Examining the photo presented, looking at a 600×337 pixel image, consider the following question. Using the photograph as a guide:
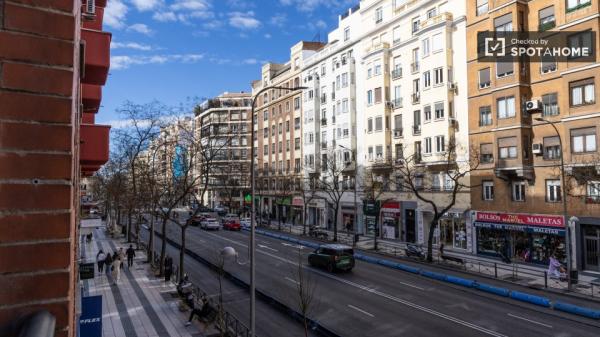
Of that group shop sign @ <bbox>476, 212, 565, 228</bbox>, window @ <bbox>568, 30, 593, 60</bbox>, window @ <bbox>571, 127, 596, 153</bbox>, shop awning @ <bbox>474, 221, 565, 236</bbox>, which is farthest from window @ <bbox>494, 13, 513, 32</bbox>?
shop awning @ <bbox>474, 221, 565, 236</bbox>

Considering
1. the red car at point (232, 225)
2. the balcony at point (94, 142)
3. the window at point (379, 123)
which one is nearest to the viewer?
the balcony at point (94, 142)

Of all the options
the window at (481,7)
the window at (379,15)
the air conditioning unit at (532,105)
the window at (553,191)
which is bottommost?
the window at (553,191)

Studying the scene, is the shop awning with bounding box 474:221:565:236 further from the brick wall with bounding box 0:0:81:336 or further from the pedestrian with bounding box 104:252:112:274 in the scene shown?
the brick wall with bounding box 0:0:81:336

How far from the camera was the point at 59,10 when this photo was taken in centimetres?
188

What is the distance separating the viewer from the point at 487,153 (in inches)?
1353

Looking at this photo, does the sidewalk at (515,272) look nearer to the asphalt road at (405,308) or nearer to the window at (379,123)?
the asphalt road at (405,308)

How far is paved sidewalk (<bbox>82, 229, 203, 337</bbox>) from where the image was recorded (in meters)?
16.8

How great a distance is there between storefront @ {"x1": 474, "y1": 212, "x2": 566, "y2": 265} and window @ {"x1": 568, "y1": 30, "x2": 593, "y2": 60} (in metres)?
11.1

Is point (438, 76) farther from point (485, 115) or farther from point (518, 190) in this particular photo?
point (518, 190)

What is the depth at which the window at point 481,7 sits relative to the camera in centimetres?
3441

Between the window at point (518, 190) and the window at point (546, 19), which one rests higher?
the window at point (546, 19)

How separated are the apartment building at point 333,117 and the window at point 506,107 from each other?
18.7 m

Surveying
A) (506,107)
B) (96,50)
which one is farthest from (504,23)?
(96,50)

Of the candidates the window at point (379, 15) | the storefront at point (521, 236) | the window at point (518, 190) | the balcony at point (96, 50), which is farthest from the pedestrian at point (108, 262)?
the window at point (379, 15)
